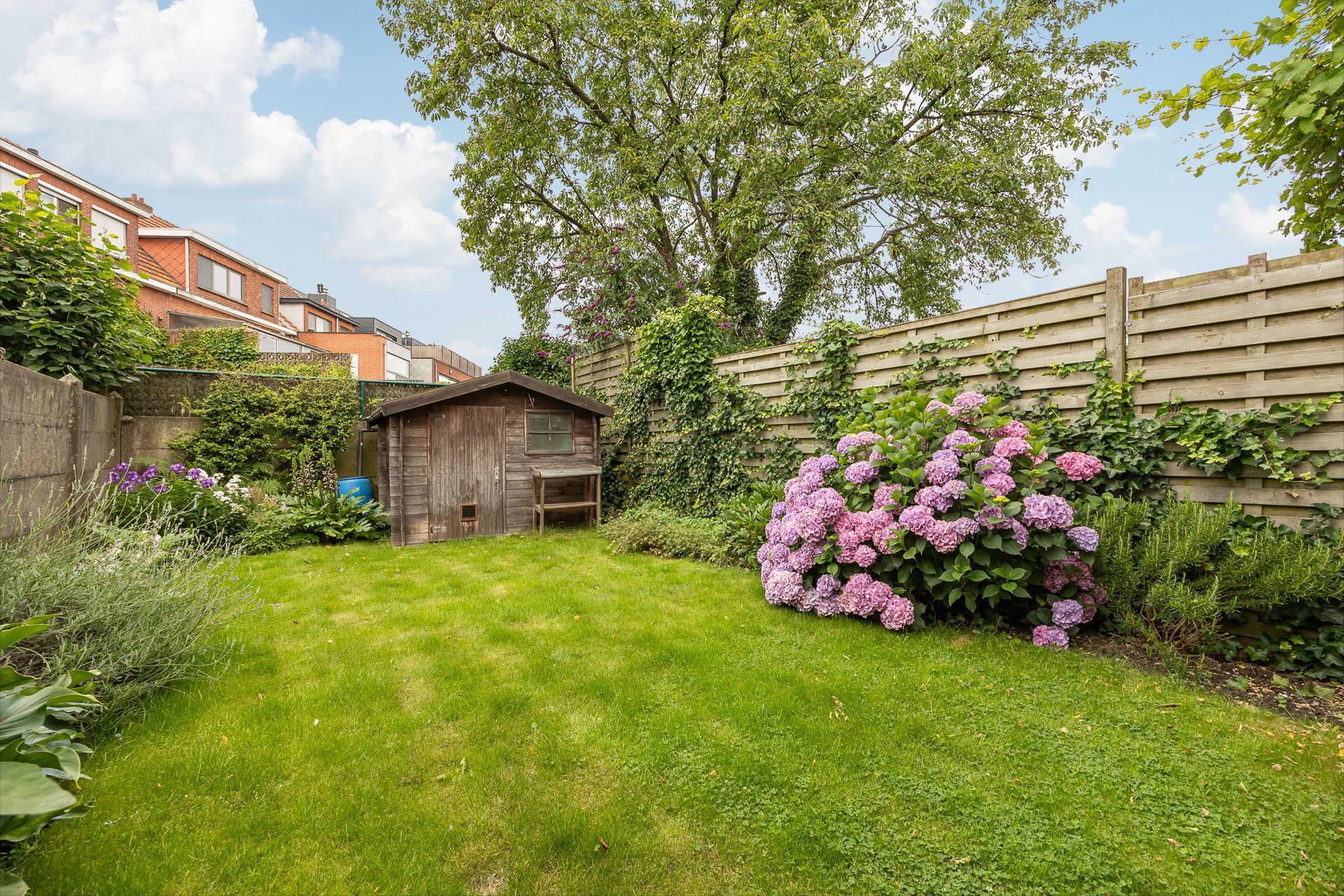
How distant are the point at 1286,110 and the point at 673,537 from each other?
238 inches

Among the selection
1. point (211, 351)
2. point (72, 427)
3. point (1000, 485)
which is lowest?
point (1000, 485)

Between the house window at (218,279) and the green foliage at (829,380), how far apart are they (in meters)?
26.9

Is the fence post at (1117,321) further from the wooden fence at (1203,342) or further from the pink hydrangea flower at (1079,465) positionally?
the pink hydrangea flower at (1079,465)

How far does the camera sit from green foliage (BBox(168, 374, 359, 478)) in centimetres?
831

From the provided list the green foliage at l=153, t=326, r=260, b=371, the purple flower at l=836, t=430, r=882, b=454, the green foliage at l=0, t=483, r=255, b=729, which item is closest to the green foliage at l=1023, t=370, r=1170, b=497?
the purple flower at l=836, t=430, r=882, b=454

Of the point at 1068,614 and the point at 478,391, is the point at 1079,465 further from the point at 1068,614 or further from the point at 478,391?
the point at 478,391

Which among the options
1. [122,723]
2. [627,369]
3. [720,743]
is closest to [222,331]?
[627,369]

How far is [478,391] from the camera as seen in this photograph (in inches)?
302

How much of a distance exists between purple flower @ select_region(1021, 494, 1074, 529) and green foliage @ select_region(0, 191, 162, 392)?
8640 mm

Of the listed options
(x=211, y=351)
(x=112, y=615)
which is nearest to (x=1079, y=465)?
(x=112, y=615)

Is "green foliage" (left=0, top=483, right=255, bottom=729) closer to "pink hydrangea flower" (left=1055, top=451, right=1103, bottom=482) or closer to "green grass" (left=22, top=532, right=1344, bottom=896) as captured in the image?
"green grass" (left=22, top=532, right=1344, bottom=896)

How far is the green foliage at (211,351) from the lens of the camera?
10.7 meters

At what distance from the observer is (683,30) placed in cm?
1032

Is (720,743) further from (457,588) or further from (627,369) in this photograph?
(627,369)
